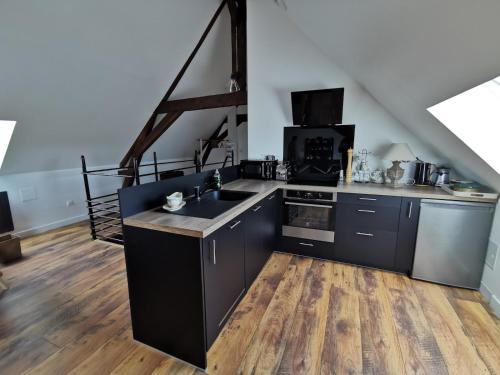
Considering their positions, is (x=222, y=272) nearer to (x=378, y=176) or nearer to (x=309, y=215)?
(x=309, y=215)

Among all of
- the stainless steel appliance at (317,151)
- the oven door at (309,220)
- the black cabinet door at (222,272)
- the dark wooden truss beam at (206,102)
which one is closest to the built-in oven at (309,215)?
the oven door at (309,220)

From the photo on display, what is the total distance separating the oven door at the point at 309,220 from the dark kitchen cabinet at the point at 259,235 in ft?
0.53

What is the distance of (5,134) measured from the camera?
9.26 ft

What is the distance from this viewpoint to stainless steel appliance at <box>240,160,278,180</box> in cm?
304

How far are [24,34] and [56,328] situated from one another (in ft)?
8.17

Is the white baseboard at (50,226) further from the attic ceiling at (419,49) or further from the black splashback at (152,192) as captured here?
the attic ceiling at (419,49)

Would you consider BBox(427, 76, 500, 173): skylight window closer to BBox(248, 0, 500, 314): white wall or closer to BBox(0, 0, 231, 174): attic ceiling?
BBox(248, 0, 500, 314): white wall

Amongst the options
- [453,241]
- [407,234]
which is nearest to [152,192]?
[407,234]

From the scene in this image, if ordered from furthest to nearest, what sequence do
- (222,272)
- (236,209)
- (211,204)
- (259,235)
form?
1. (259,235)
2. (211,204)
3. (236,209)
4. (222,272)

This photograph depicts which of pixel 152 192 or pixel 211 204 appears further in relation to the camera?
pixel 211 204

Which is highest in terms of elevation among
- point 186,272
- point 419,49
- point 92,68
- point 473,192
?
point 92,68

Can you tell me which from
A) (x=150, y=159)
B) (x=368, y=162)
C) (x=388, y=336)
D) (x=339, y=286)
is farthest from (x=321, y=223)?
(x=150, y=159)

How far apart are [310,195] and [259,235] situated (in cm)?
73

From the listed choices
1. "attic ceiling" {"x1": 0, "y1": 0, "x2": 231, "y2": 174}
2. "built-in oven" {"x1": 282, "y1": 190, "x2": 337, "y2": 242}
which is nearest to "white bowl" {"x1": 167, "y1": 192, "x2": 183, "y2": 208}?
"built-in oven" {"x1": 282, "y1": 190, "x2": 337, "y2": 242}
